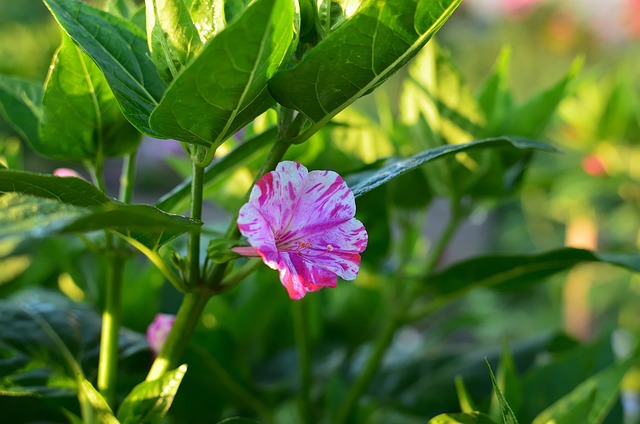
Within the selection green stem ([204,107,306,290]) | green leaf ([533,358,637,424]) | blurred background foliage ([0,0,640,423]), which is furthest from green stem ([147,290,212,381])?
green leaf ([533,358,637,424])

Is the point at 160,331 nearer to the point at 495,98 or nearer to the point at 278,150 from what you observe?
the point at 278,150

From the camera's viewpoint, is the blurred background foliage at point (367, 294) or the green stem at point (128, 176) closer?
the green stem at point (128, 176)

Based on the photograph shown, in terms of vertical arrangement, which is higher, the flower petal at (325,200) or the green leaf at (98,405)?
the flower petal at (325,200)

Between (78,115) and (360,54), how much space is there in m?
0.20

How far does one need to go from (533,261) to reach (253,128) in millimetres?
253

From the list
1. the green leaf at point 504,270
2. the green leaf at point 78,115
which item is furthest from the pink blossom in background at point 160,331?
the green leaf at point 504,270

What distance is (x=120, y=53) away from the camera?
0.41 meters

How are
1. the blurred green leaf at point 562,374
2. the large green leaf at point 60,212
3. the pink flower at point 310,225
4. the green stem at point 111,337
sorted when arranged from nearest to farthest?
the large green leaf at point 60,212 < the pink flower at point 310,225 < the green stem at point 111,337 < the blurred green leaf at point 562,374

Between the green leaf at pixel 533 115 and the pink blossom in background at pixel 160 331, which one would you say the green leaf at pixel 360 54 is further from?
the green leaf at pixel 533 115

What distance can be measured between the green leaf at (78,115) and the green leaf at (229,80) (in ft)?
0.36

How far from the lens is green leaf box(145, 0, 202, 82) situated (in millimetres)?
354

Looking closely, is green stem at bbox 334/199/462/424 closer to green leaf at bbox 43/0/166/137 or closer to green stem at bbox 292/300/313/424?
green stem at bbox 292/300/313/424

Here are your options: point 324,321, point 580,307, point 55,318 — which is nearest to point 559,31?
point 580,307

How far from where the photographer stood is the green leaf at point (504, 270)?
1.87 ft
